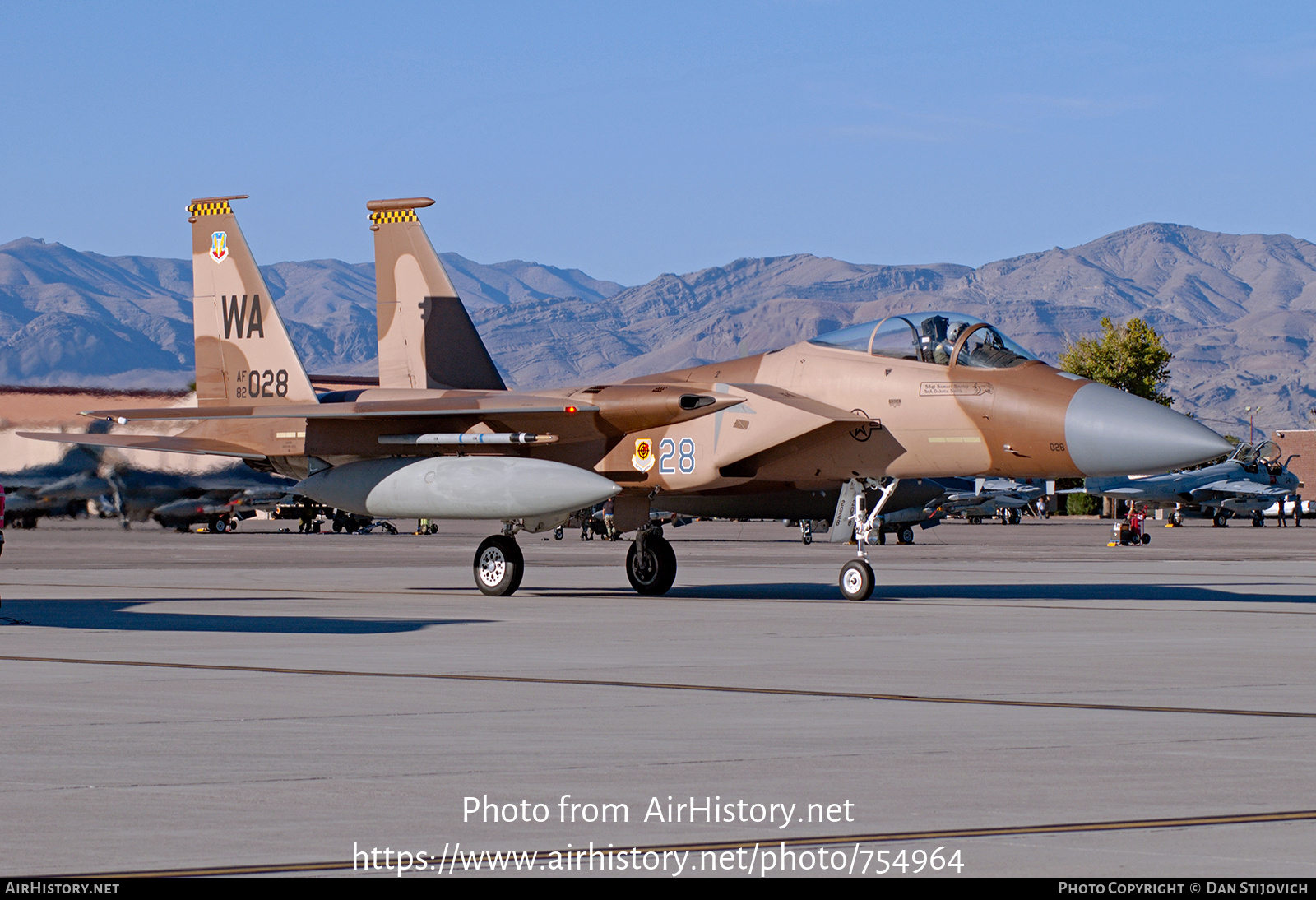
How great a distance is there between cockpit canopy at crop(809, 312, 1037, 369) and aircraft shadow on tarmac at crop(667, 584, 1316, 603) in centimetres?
347

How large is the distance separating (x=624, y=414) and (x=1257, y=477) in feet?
203

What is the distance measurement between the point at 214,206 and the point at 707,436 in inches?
377

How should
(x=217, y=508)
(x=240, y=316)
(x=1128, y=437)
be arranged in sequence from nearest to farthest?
(x=1128, y=437) → (x=240, y=316) → (x=217, y=508)

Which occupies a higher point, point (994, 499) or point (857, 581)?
point (994, 499)

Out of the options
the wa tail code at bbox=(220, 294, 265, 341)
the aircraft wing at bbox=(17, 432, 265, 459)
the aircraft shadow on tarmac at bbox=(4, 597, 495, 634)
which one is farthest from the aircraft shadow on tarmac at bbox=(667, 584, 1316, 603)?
the wa tail code at bbox=(220, 294, 265, 341)

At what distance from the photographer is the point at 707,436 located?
68.7ft

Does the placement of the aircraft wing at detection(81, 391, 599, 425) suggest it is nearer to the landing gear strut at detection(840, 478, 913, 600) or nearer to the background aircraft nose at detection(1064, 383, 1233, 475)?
the landing gear strut at detection(840, 478, 913, 600)

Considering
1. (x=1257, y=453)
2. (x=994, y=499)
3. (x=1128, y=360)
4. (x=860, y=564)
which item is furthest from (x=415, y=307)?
(x=1128, y=360)

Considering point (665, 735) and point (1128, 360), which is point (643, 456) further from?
point (1128, 360)

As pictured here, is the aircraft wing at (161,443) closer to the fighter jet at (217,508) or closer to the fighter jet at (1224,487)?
the fighter jet at (217,508)

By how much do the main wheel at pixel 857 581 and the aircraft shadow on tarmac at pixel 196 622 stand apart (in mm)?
5311

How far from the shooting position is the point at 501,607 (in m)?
20.0
